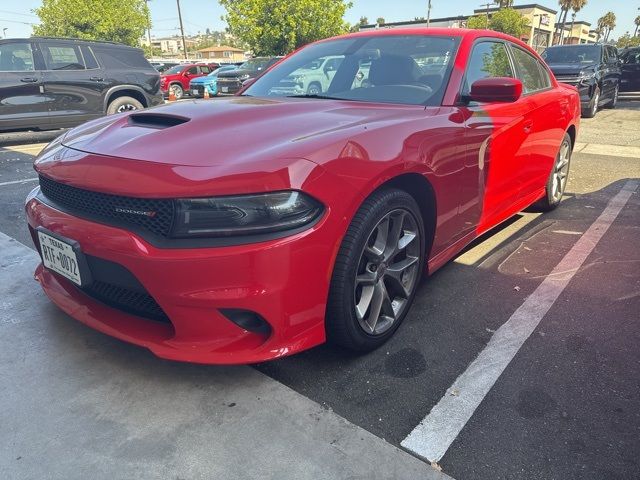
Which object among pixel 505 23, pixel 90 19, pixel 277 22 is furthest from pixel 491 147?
pixel 505 23

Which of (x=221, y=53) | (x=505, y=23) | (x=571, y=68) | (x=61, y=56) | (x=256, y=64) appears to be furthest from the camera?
(x=221, y=53)

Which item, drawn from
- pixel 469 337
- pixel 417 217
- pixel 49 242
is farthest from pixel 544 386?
pixel 49 242

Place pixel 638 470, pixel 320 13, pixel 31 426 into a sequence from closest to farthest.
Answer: pixel 638 470 < pixel 31 426 < pixel 320 13

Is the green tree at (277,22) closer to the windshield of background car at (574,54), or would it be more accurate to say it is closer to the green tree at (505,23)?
the windshield of background car at (574,54)

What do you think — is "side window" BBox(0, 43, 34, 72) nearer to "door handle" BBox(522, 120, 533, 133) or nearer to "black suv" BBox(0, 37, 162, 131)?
"black suv" BBox(0, 37, 162, 131)

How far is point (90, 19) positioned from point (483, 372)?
3862 centimetres

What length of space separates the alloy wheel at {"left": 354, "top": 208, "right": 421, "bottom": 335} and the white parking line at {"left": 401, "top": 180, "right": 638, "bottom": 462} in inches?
17.6

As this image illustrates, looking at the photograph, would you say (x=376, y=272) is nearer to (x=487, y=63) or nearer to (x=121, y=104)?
(x=487, y=63)

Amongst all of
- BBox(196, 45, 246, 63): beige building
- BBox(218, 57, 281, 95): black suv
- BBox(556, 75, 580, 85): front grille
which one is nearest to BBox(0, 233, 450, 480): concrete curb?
BBox(556, 75, 580, 85): front grille

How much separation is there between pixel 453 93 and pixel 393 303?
1.21 metres

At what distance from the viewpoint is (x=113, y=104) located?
8805mm

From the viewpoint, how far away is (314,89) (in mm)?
2949

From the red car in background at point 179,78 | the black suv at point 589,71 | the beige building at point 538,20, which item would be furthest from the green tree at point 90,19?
the beige building at point 538,20

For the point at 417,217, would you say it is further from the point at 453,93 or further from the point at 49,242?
the point at 49,242
